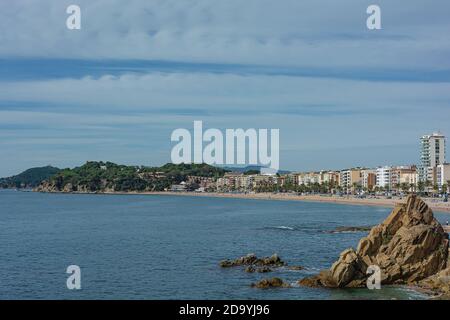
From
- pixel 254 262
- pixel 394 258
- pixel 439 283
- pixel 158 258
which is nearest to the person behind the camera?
pixel 439 283

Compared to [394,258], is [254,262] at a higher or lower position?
lower

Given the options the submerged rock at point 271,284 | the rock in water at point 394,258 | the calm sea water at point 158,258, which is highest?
the rock in water at point 394,258

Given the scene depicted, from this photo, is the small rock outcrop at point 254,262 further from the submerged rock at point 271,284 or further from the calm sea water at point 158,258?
the submerged rock at point 271,284

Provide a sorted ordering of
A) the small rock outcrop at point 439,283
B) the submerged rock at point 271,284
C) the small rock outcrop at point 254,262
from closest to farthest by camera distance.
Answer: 1. the small rock outcrop at point 439,283
2. the submerged rock at point 271,284
3. the small rock outcrop at point 254,262

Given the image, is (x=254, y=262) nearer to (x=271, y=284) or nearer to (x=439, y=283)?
(x=271, y=284)

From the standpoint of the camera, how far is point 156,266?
42.8 metres

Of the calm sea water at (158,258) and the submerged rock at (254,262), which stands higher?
the submerged rock at (254,262)

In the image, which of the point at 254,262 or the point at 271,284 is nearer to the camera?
the point at 271,284

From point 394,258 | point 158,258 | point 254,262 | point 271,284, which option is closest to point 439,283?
point 394,258

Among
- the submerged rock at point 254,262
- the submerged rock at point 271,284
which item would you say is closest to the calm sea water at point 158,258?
the submerged rock at point 271,284

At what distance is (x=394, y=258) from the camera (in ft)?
114

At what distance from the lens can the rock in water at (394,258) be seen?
108 ft

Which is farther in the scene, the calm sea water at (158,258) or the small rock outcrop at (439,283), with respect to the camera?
the calm sea water at (158,258)
